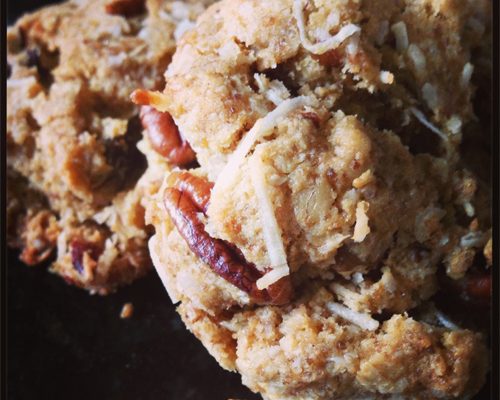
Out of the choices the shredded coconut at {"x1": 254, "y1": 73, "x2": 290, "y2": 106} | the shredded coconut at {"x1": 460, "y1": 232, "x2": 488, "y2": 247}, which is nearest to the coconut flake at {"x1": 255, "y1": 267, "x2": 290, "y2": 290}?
the shredded coconut at {"x1": 254, "y1": 73, "x2": 290, "y2": 106}

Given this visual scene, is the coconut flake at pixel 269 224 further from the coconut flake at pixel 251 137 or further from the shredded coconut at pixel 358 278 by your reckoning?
the shredded coconut at pixel 358 278

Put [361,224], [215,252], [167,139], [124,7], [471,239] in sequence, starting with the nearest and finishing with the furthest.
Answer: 1. [361,224]
2. [215,252]
3. [471,239]
4. [167,139]
5. [124,7]

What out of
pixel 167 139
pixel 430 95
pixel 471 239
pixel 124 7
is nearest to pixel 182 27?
pixel 124 7

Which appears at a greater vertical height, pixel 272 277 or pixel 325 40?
pixel 325 40

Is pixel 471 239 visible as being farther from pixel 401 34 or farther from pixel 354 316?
pixel 401 34

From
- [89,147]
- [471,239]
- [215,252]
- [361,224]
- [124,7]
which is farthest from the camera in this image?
[124,7]

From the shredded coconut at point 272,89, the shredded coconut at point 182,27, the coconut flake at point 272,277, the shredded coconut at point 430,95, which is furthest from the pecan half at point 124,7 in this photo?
the coconut flake at point 272,277
